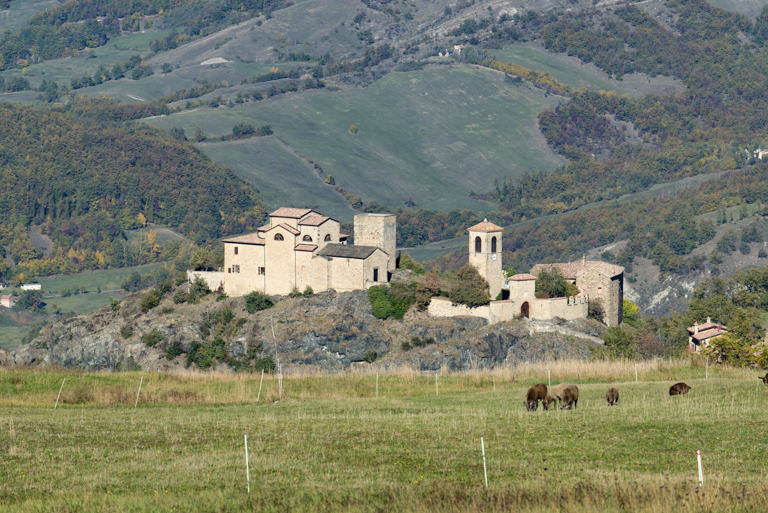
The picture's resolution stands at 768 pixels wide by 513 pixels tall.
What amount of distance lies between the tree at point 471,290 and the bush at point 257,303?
15.0 m

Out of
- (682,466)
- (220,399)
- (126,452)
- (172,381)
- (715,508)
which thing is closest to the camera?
(715,508)

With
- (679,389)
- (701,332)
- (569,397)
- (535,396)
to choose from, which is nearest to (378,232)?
(701,332)

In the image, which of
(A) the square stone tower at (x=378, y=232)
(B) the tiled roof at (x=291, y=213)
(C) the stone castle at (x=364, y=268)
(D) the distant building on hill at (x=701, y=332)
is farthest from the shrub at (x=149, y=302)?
(D) the distant building on hill at (x=701, y=332)

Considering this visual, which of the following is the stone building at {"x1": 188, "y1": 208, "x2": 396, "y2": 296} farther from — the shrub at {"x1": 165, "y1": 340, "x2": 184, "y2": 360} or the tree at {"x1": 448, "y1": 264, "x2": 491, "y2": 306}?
the tree at {"x1": 448, "y1": 264, "x2": 491, "y2": 306}

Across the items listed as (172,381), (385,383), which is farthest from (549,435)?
(172,381)

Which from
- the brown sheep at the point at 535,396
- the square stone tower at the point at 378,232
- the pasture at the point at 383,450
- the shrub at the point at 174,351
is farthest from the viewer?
the shrub at the point at 174,351

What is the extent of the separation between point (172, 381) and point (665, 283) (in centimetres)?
15034

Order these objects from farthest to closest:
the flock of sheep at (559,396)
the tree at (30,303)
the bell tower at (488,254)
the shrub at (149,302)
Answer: the tree at (30,303) → the shrub at (149,302) → the bell tower at (488,254) → the flock of sheep at (559,396)

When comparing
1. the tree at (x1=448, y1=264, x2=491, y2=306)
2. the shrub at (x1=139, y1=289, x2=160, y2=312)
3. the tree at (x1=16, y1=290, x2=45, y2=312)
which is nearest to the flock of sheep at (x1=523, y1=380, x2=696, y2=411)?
the tree at (x1=448, y1=264, x2=491, y2=306)

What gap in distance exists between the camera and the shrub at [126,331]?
91000 millimetres

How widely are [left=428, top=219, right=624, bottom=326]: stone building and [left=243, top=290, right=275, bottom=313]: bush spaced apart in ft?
43.9

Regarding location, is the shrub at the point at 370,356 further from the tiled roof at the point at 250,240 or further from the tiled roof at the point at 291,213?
the tiled roof at the point at 250,240

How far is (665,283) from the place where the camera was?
605 feet

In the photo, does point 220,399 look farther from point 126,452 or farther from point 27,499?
point 27,499
